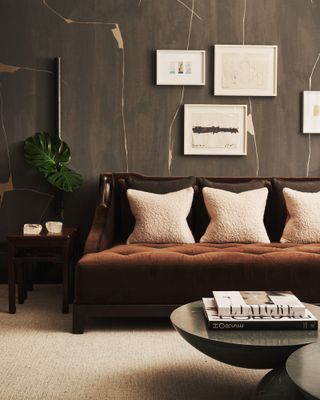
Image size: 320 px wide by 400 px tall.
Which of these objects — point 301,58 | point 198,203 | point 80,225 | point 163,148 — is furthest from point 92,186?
point 301,58

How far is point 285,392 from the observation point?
1735 mm

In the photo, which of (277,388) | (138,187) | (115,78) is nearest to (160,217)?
(138,187)

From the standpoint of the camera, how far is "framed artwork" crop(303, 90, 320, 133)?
4230 mm

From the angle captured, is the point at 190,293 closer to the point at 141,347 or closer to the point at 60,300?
the point at 141,347

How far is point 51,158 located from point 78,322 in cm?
162

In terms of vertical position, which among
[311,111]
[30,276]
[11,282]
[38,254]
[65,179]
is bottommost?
[30,276]

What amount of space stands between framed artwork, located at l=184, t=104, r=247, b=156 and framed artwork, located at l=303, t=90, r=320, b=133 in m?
0.49

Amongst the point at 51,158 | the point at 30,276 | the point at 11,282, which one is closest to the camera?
the point at 11,282

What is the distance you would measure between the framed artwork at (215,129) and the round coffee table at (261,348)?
2454 millimetres

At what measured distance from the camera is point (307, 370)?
1445 mm

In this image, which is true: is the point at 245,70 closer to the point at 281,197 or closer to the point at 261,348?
the point at 281,197

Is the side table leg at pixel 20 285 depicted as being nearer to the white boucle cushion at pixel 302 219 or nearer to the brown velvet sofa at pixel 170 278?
the brown velvet sofa at pixel 170 278

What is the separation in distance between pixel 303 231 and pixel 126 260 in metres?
1.34

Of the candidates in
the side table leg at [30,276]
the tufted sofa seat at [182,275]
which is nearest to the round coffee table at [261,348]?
the tufted sofa seat at [182,275]
